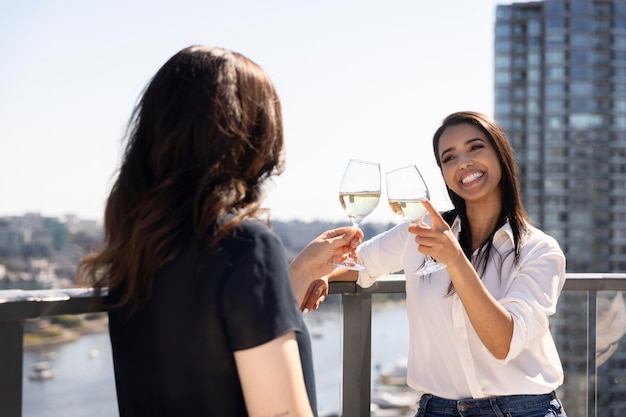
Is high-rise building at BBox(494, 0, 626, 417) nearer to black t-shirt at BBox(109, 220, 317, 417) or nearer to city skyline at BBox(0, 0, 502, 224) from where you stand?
city skyline at BBox(0, 0, 502, 224)

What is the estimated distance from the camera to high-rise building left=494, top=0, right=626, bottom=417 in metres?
55.7

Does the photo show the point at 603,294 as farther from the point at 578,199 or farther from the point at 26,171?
the point at 26,171

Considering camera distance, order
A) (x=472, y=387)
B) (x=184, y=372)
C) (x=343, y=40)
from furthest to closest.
Result: (x=343, y=40) → (x=472, y=387) → (x=184, y=372)

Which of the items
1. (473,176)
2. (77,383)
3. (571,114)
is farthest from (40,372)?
(571,114)

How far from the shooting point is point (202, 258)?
1.12 m

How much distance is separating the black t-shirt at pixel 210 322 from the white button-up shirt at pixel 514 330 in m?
0.83

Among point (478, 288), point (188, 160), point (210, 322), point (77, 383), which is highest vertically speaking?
point (188, 160)

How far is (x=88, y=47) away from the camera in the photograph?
69.5m

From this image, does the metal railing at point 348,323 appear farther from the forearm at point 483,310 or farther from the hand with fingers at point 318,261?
the forearm at point 483,310

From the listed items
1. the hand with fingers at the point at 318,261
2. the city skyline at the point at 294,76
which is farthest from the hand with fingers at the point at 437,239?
the city skyline at the point at 294,76

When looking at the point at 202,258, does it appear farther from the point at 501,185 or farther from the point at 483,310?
the point at 501,185

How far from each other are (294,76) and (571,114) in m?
23.7

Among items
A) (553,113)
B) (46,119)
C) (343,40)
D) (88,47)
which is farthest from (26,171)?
(553,113)

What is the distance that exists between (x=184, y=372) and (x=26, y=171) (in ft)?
231
